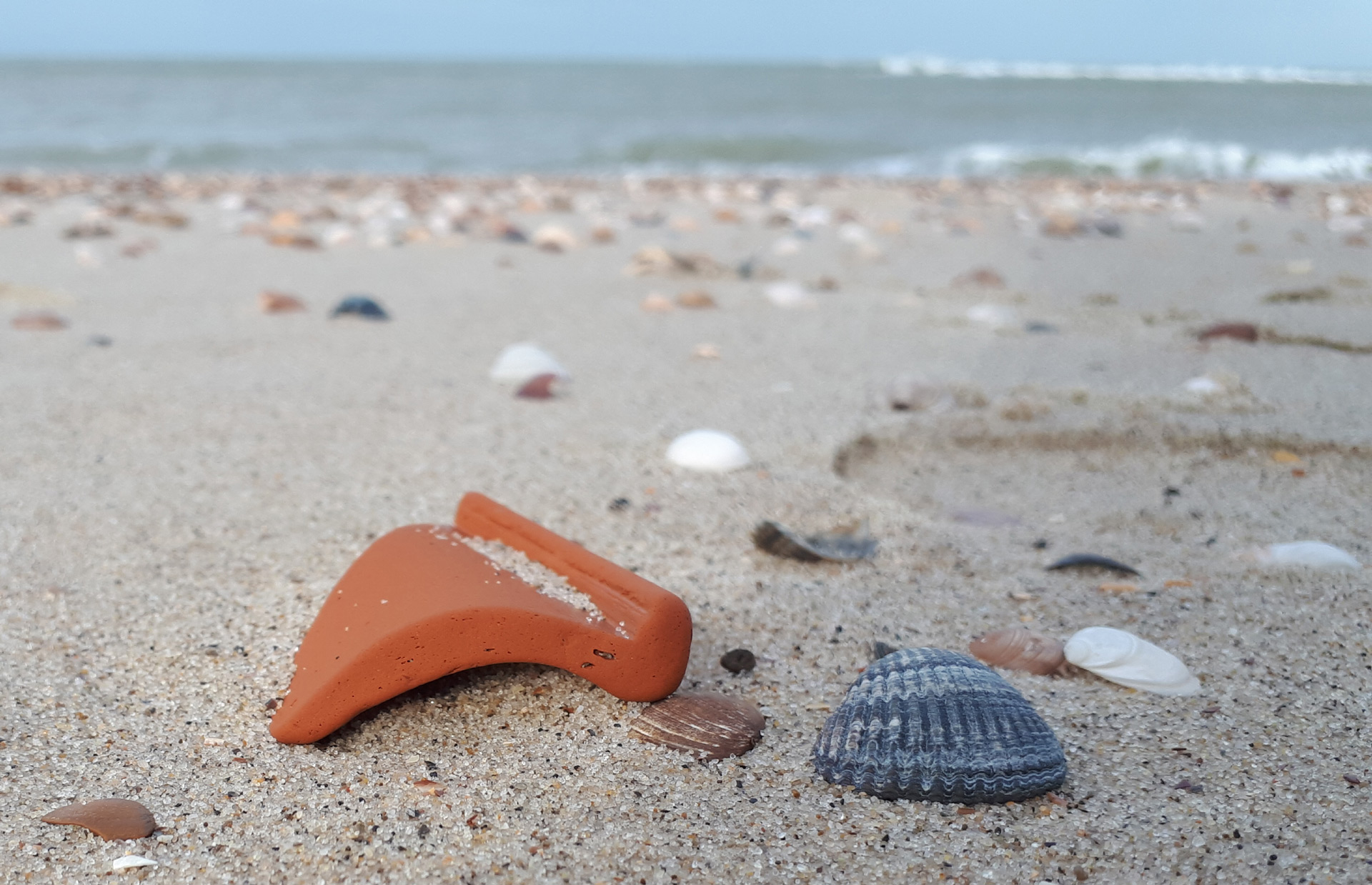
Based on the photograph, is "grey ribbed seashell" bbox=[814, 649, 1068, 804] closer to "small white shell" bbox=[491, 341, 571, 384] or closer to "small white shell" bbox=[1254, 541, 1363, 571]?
"small white shell" bbox=[1254, 541, 1363, 571]

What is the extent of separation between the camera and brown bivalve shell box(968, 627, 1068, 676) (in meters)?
1.57

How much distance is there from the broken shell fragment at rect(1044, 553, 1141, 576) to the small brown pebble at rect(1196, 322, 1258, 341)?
6.76 ft

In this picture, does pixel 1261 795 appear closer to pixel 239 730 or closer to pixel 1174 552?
pixel 1174 552

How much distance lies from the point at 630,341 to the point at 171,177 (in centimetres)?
893

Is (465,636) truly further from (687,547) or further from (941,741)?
(687,547)

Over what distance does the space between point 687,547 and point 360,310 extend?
8.25ft

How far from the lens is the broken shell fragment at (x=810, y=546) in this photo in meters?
1.97

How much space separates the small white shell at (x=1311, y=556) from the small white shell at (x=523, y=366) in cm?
201

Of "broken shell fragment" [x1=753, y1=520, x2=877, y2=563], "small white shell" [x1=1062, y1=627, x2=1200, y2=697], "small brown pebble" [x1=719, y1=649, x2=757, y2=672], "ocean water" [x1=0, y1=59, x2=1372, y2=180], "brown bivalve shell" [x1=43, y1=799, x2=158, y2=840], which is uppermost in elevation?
"small white shell" [x1=1062, y1=627, x2=1200, y2=697]

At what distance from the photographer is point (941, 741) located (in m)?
1.24

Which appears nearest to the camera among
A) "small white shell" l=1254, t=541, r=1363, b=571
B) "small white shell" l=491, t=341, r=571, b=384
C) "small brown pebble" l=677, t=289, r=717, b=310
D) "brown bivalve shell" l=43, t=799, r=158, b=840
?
"brown bivalve shell" l=43, t=799, r=158, b=840

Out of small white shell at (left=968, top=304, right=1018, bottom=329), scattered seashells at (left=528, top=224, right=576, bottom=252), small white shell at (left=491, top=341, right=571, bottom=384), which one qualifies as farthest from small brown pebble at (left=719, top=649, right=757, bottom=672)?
scattered seashells at (left=528, top=224, right=576, bottom=252)

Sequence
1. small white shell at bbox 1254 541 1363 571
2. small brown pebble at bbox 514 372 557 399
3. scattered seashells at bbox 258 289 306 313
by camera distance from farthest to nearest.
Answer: scattered seashells at bbox 258 289 306 313, small brown pebble at bbox 514 372 557 399, small white shell at bbox 1254 541 1363 571

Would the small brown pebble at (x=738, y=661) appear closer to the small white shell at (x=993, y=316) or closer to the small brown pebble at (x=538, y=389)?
the small brown pebble at (x=538, y=389)
